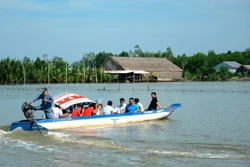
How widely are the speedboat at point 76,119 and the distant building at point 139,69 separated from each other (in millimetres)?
51856

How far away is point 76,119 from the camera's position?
16.4 meters

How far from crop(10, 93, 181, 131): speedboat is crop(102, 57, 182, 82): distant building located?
5186cm

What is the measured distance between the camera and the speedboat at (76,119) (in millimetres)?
15203

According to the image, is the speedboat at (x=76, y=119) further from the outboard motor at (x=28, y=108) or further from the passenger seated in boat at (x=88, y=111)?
the passenger seated in boat at (x=88, y=111)

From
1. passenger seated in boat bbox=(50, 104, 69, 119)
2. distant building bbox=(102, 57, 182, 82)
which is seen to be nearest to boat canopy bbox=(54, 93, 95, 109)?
passenger seated in boat bbox=(50, 104, 69, 119)

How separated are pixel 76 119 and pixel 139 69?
2399 inches

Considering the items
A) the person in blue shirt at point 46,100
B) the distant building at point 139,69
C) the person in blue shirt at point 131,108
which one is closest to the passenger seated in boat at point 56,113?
the person in blue shirt at point 46,100

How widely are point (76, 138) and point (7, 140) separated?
2.17 m

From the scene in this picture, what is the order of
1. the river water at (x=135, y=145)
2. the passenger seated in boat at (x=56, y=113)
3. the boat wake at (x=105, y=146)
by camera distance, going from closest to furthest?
the river water at (x=135, y=145)
the boat wake at (x=105, y=146)
the passenger seated in boat at (x=56, y=113)

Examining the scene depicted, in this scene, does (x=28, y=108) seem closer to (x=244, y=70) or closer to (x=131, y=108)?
(x=131, y=108)

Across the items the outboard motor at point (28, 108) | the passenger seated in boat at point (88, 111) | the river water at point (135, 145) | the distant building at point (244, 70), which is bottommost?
the river water at point (135, 145)

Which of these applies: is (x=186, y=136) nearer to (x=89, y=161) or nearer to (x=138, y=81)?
(x=89, y=161)

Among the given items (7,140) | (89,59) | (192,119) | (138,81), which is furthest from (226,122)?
(89,59)

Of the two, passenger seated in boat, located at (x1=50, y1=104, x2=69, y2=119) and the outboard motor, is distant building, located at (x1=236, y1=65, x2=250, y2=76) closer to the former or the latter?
passenger seated in boat, located at (x1=50, y1=104, x2=69, y2=119)
